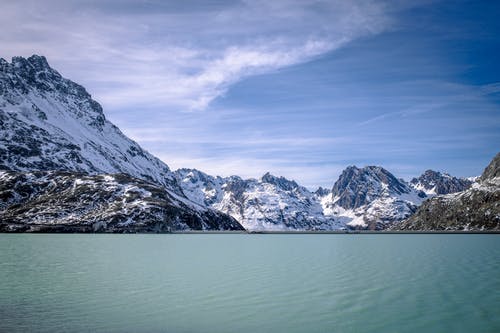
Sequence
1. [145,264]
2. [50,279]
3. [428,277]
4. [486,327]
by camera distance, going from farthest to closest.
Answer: [145,264] → [428,277] → [50,279] → [486,327]

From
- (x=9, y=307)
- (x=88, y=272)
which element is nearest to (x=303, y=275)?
(x=88, y=272)

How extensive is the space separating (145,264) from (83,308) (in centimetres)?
4178

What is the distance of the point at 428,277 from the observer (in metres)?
62.3

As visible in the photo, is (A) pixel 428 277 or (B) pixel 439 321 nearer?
(B) pixel 439 321

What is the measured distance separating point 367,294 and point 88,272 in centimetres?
4307

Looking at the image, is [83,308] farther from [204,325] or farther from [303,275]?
[303,275]

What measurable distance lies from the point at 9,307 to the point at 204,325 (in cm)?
1961

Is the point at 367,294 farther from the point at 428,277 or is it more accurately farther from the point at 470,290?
the point at 428,277

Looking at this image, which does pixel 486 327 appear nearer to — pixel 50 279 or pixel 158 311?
pixel 158 311

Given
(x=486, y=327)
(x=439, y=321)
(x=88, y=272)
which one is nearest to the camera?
(x=486, y=327)

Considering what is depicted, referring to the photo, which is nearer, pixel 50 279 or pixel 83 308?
pixel 83 308

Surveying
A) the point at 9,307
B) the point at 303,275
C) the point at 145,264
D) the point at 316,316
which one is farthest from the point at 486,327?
the point at 145,264

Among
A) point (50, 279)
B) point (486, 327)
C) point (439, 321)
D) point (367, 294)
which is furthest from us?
point (50, 279)

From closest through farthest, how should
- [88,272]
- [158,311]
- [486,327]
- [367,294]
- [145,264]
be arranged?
[486,327]
[158,311]
[367,294]
[88,272]
[145,264]
